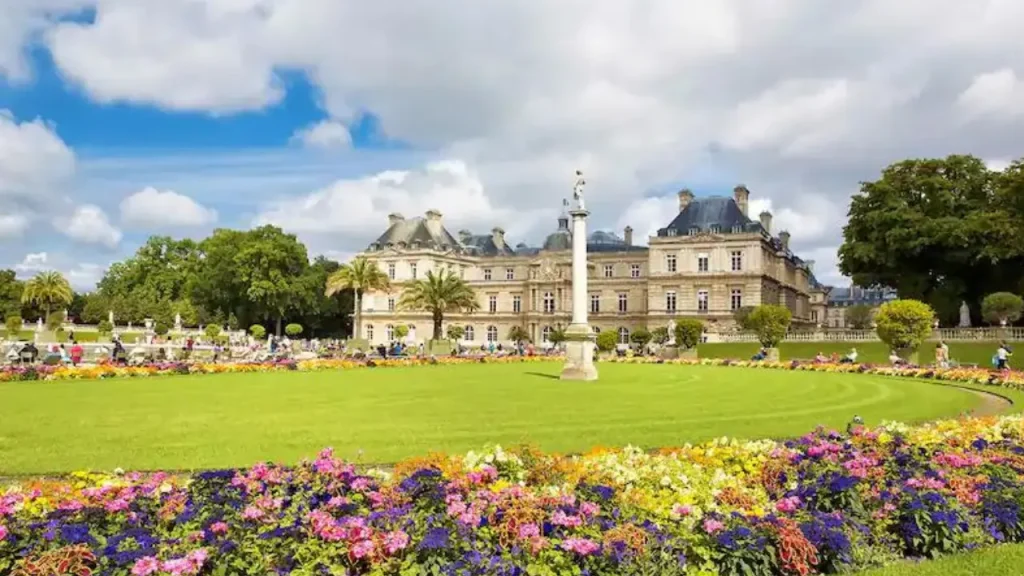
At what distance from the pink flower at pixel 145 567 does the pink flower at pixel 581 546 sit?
9.18ft

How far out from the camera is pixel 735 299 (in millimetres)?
75938

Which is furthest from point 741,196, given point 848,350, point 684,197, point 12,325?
point 12,325

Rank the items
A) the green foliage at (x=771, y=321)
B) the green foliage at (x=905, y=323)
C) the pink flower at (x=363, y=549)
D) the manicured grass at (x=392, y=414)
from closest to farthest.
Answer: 1. the pink flower at (x=363, y=549)
2. the manicured grass at (x=392, y=414)
3. the green foliage at (x=905, y=323)
4. the green foliage at (x=771, y=321)

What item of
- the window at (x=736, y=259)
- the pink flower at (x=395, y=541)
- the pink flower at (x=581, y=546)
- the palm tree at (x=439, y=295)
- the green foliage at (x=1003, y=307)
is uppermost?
the window at (x=736, y=259)

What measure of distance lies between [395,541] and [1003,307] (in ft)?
161

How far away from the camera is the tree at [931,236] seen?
52.2 m

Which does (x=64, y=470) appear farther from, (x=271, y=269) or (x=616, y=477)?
(x=271, y=269)

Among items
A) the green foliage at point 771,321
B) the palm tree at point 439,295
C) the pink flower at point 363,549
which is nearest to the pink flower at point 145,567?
the pink flower at point 363,549

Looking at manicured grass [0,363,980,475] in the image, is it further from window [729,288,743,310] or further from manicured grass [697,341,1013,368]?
window [729,288,743,310]

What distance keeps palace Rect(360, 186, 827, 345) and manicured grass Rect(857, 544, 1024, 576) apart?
68.0 metres

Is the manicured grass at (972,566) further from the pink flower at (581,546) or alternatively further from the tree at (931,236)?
the tree at (931,236)

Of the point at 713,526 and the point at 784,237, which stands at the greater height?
the point at 784,237

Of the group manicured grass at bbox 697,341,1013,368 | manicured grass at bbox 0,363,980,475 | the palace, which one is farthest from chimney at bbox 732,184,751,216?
manicured grass at bbox 0,363,980,475

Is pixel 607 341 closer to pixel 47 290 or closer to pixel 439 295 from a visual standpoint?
pixel 439 295
